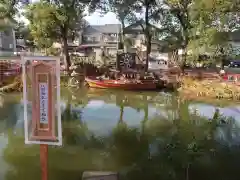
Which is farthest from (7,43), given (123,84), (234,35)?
(123,84)

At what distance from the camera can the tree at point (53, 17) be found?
18.0 m

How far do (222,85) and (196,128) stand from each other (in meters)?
6.76

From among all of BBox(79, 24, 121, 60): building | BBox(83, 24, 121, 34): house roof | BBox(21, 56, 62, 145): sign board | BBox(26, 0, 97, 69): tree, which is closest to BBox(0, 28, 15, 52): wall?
BBox(79, 24, 121, 60): building

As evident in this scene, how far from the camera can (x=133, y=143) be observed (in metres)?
8.46

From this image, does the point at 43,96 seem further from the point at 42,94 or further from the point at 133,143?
the point at 133,143

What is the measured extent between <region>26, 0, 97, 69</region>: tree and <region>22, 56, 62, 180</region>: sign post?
1386 centimetres

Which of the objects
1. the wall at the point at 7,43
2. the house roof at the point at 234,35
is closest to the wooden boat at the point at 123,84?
the house roof at the point at 234,35

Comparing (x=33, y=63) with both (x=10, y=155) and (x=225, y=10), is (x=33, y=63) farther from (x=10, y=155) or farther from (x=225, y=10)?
(x=225, y=10)

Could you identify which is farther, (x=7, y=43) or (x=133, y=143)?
(x=7, y=43)

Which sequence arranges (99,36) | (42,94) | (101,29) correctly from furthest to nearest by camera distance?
1. (101,29)
2. (99,36)
3. (42,94)

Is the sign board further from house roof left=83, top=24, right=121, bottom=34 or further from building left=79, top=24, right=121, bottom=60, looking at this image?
house roof left=83, top=24, right=121, bottom=34

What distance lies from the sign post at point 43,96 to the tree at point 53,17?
45.5 ft

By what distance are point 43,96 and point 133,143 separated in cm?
417

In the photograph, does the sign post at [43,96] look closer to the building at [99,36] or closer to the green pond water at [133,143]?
the green pond water at [133,143]
